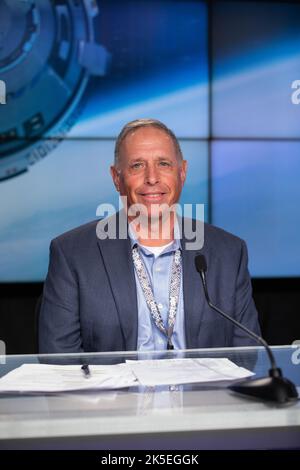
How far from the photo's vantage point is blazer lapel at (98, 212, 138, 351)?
175 cm

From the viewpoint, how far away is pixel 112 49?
3484mm

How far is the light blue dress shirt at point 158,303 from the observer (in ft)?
5.84

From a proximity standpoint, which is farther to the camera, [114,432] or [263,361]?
[263,361]

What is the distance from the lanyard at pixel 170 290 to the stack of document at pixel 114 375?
0.45 m

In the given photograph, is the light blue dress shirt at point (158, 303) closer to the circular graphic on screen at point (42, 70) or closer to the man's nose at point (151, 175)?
the man's nose at point (151, 175)

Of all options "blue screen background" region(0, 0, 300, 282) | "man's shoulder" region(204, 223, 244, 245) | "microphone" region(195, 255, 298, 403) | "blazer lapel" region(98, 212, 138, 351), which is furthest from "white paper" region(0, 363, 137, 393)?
"blue screen background" region(0, 0, 300, 282)

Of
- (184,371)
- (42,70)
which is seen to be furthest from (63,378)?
(42,70)

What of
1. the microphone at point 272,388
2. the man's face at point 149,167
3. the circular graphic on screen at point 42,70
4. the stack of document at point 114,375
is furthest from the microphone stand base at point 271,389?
the circular graphic on screen at point 42,70

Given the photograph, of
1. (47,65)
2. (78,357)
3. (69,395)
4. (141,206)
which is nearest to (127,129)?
(141,206)

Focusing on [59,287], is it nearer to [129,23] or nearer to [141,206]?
[141,206]

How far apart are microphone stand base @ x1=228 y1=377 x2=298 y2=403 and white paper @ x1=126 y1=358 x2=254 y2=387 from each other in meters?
0.12

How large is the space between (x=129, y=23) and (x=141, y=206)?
1.90 meters

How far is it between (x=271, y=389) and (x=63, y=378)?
15.8 inches

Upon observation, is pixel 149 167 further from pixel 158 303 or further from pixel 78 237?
pixel 158 303
